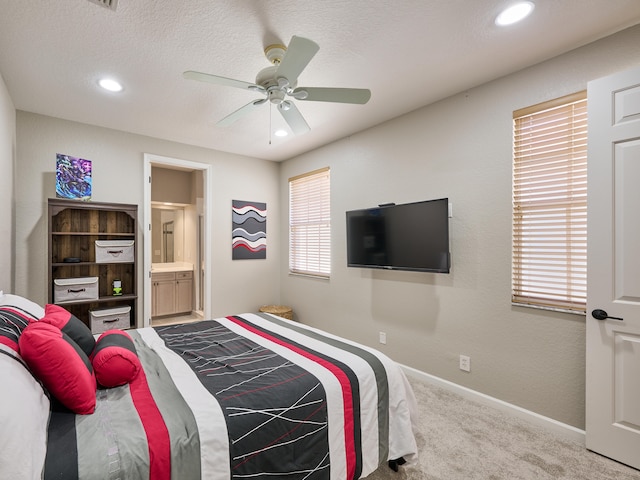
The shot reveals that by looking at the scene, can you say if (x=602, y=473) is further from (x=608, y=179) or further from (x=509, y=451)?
(x=608, y=179)

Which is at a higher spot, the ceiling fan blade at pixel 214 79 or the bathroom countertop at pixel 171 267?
the ceiling fan blade at pixel 214 79

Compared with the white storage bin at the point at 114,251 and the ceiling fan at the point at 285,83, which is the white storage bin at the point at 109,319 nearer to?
the white storage bin at the point at 114,251

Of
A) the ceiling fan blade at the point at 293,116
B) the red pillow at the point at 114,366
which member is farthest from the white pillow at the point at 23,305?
the ceiling fan blade at the point at 293,116

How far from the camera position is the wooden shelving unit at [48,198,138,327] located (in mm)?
3377

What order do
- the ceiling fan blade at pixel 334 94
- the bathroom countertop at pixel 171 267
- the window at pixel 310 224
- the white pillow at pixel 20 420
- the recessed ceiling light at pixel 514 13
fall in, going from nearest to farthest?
the white pillow at pixel 20 420 < the recessed ceiling light at pixel 514 13 < the ceiling fan blade at pixel 334 94 < the window at pixel 310 224 < the bathroom countertop at pixel 171 267

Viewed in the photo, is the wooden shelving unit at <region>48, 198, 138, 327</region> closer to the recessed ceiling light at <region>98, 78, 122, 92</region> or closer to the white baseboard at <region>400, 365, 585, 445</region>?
the recessed ceiling light at <region>98, 78, 122, 92</region>

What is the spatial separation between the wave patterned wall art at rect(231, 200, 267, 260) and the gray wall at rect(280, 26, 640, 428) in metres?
1.60

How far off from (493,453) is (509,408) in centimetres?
61

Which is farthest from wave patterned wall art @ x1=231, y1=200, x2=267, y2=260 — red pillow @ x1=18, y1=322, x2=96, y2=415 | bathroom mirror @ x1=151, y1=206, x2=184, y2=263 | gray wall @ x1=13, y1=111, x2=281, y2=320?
red pillow @ x1=18, y1=322, x2=96, y2=415

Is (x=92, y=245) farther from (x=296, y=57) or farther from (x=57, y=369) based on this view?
(x=296, y=57)

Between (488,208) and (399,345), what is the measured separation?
65.7 inches

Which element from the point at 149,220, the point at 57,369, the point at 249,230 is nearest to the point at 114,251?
the point at 149,220

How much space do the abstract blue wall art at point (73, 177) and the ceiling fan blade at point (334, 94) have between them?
2.64m

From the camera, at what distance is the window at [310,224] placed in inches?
171
